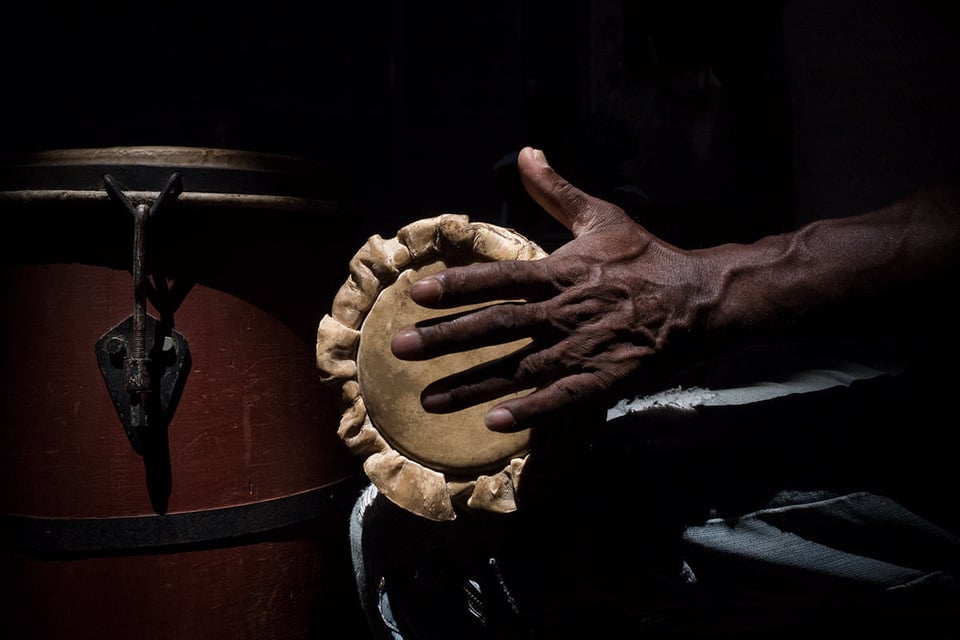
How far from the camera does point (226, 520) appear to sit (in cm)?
164

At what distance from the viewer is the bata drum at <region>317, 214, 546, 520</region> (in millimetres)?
1224

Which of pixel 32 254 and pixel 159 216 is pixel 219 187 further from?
pixel 32 254

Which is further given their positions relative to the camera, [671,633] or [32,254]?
[32,254]

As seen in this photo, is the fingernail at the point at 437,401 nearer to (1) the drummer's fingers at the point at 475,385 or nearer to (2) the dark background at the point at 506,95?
(1) the drummer's fingers at the point at 475,385

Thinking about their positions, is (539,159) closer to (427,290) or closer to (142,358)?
(427,290)

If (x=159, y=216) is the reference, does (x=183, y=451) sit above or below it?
below

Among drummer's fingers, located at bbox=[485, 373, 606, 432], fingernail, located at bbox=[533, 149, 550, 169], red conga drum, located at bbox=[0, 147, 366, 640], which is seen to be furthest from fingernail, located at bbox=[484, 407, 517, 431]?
red conga drum, located at bbox=[0, 147, 366, 640]

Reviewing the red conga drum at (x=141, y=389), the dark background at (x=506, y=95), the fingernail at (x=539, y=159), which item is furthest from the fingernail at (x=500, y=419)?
the dark background at (x=506, y=95)

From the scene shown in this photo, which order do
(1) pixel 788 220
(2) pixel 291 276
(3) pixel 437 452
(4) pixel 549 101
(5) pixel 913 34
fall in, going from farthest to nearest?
(4) pixel 549 101, (1) pixel 788 220, (5) pixel 913 34, (2) pixel 291 276, (3) pixel 437 452

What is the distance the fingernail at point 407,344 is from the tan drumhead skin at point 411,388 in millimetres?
230

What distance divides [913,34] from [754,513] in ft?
6.36

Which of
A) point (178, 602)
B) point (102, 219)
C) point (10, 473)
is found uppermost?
point (102, 219)

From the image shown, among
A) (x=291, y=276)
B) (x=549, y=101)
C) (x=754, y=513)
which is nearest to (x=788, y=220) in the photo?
(x=549, y=101)

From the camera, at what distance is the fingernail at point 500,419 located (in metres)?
1.03
